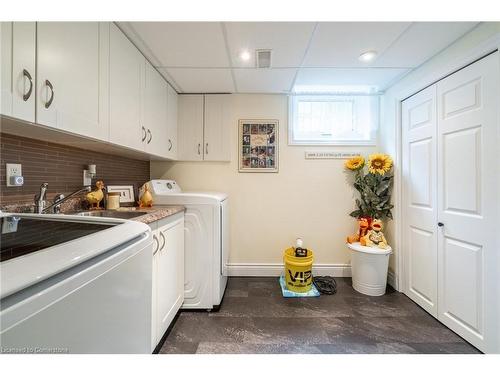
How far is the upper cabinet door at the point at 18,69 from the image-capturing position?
0.73 metres

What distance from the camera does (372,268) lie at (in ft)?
6.70

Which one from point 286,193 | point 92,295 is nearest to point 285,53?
point 286,193

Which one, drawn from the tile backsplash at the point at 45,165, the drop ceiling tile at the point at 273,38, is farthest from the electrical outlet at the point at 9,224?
the drop ceiling tile at the point at 273,38

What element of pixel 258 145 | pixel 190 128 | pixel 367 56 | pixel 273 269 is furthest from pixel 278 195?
pixel 367 56

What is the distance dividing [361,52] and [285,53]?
0.62 m

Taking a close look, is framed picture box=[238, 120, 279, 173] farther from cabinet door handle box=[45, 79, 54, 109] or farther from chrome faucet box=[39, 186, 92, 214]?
cabinet door handle box=[45, 79, 54, 109]

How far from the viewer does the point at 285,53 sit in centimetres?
164

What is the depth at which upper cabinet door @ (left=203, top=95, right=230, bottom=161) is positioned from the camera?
2.42 meters

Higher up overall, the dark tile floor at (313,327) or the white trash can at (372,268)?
the white trash can at (372,268)

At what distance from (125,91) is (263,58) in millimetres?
1115

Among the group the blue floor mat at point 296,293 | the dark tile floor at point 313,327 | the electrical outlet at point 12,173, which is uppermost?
the electrical outlet at point 12,173

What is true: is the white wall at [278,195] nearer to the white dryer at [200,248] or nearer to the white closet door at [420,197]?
the white closet door at [420,197]

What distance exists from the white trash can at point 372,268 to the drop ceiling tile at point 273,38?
1938 mm

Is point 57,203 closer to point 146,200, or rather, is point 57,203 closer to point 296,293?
point 146,200
